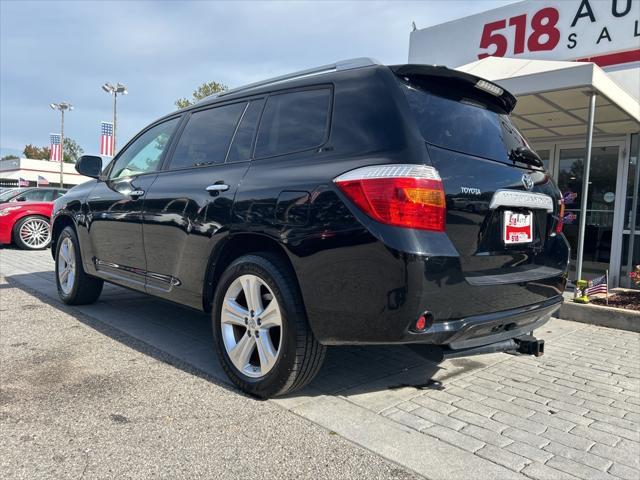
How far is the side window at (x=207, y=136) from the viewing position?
358cm

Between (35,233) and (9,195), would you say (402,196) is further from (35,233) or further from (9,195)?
(9,195)

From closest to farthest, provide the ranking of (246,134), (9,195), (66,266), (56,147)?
1. (246,134)
2. (66,266)
3. (9,195)
4. (56,147)

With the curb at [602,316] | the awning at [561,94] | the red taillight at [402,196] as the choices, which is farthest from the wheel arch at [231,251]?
the awning at [561,94]

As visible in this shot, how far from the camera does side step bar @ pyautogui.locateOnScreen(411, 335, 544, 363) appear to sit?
8.69 feet

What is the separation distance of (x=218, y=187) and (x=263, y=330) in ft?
3.30

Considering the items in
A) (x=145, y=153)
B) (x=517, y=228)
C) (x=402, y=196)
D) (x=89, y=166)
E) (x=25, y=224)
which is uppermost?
(x=145, y=153)

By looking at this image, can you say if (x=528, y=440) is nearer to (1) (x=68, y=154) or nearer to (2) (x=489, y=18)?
(2) (x=489, y=18)

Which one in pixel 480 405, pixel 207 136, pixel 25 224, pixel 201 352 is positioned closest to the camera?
pixel 480 405

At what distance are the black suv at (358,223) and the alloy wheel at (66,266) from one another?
1.91 metres

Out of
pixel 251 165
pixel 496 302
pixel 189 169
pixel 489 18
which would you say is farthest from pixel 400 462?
pixel 489 18

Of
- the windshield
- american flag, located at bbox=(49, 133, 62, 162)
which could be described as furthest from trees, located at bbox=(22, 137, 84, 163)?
the windshield

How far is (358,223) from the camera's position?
2.46 m

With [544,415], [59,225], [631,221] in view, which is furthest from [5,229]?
[631,221]

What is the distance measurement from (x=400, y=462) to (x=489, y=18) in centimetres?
959
